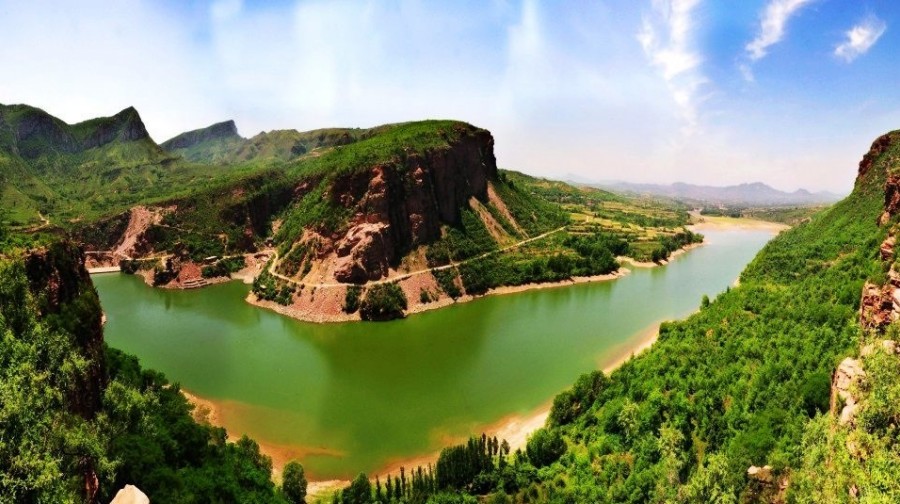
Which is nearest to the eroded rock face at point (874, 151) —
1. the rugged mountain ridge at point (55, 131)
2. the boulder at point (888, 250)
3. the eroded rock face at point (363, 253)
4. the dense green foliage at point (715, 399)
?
the dense green foliage at point (715, 399)

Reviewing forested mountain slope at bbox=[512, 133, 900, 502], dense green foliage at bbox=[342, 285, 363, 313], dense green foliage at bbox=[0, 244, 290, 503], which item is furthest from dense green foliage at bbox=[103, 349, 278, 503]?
dense green foliage at bbox=[342, 285, 363, 313]

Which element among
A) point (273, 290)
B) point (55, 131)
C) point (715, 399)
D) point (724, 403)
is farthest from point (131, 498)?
point (55, 131)

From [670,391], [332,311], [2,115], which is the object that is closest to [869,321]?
[670,391]

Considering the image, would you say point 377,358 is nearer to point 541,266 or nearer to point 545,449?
point 545,449

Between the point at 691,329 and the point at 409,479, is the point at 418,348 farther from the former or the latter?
the point at 691,329

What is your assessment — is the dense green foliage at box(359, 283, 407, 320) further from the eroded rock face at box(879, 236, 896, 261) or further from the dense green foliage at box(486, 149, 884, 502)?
the eroded rock face at box(879, 236, 896, 261)
